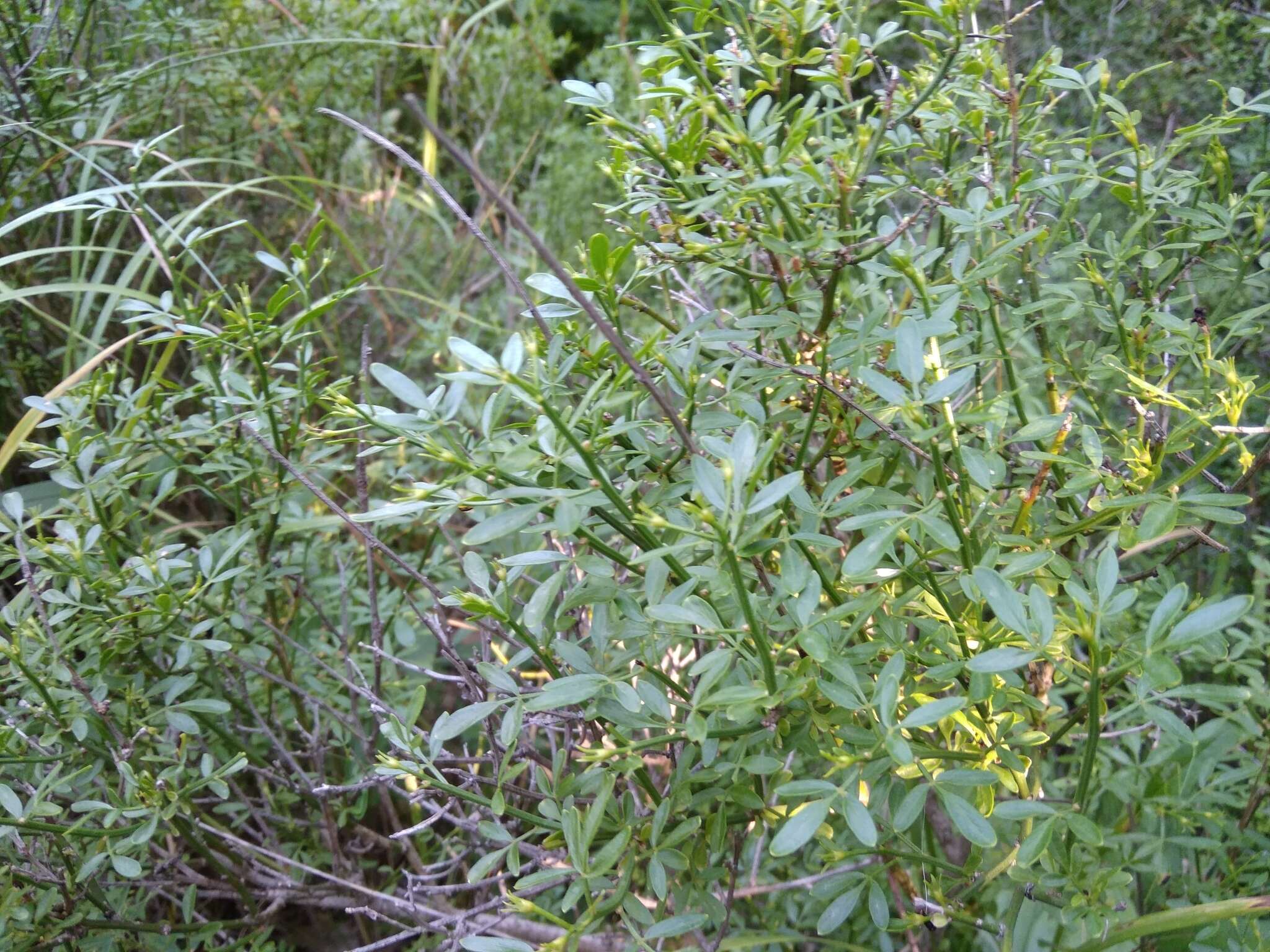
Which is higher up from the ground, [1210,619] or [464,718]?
[1210,619]

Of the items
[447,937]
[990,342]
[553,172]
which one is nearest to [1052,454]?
[990,342]

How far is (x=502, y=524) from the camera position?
73 cm

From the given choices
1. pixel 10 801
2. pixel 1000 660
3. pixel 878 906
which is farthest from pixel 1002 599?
pixel 10 801

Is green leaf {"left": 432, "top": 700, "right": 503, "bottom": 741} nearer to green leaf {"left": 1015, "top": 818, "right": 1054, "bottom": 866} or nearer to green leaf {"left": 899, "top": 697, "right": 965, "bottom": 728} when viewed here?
green leaf {"left": 899, "top": 697, "right": 965, "bottom": 728}

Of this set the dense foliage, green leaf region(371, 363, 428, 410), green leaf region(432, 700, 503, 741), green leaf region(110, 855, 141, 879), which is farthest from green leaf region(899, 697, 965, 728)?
green leaf region(110, 855, 141, 879)

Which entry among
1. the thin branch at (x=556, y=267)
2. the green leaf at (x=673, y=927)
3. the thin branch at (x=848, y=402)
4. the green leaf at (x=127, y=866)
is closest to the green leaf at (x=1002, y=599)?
the thin branch at (x=848, y=402)

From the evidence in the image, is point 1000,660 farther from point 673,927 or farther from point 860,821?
point 673,927

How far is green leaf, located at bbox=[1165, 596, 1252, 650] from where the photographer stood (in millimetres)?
658

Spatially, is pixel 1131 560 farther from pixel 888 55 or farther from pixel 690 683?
pixel 888 55

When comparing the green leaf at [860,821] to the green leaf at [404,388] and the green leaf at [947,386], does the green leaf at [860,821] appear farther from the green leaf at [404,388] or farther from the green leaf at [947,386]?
the green leaf at [404,388]

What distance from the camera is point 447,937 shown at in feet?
3.48

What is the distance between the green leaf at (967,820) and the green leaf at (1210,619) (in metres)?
0.19

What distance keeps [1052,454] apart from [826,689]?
307 millimetres

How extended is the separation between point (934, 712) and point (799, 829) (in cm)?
12
